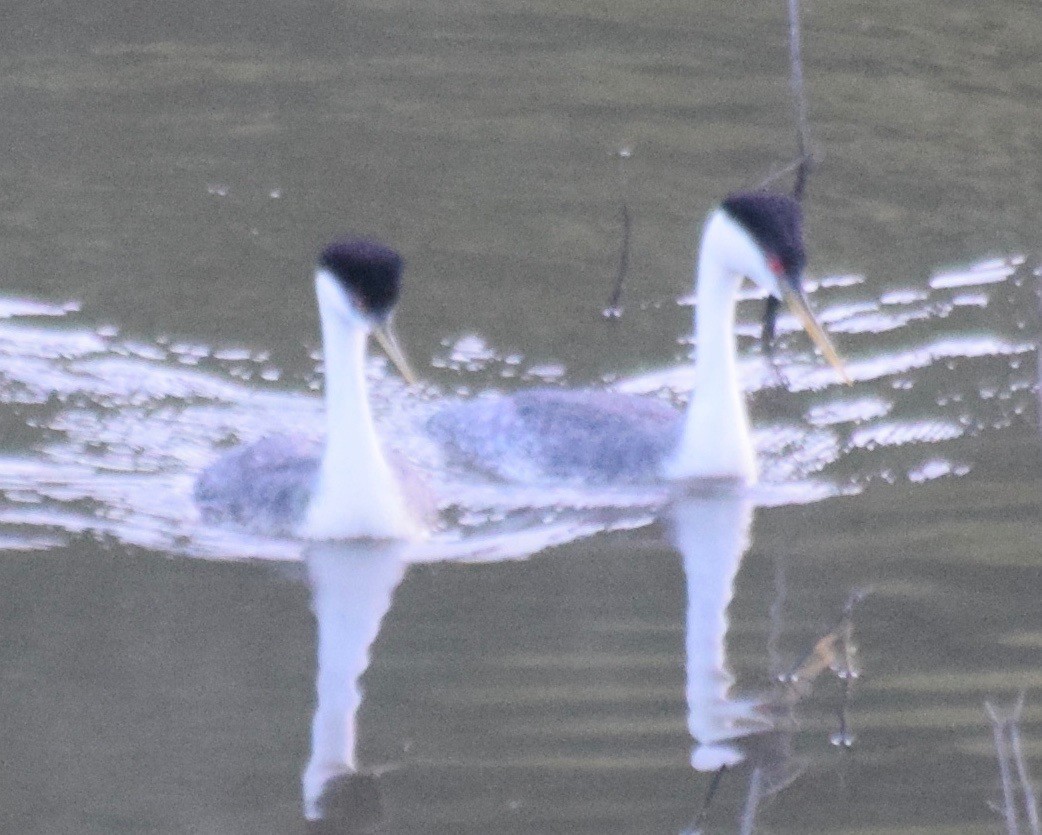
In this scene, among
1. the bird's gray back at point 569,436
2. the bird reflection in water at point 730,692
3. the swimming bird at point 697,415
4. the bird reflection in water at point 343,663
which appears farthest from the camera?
the bird's gray back at point 569,436

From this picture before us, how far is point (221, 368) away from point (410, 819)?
546 cm

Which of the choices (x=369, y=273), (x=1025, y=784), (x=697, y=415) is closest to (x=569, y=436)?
(x=697, y=415)

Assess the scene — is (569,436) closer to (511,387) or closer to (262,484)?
(511,387)

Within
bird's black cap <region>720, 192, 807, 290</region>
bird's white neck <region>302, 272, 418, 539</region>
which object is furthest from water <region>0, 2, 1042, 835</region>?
bird's black cap <region>720, 192, 807, 290</region>

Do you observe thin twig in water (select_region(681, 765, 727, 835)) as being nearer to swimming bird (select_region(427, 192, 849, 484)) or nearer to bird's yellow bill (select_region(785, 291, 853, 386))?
bird's yellow bill (select_region(785, 291, 853, 386))

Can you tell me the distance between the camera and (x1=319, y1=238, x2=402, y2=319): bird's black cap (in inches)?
393

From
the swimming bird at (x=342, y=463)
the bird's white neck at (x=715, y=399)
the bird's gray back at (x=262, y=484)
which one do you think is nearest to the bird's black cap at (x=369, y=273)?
the swimming bird at (x=342, y=463)

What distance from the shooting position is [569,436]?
37.7 ft

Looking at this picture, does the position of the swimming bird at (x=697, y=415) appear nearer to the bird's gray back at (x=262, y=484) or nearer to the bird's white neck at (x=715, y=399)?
the bird's white neck at (x=715, y=399)

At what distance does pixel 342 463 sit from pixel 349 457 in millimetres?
39

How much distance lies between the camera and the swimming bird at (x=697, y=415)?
1105 cm

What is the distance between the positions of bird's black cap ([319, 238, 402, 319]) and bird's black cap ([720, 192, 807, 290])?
5.95ft

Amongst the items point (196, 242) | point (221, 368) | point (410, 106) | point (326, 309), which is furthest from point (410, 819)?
point (410, 106)

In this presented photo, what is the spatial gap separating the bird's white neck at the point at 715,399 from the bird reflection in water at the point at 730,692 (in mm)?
729
